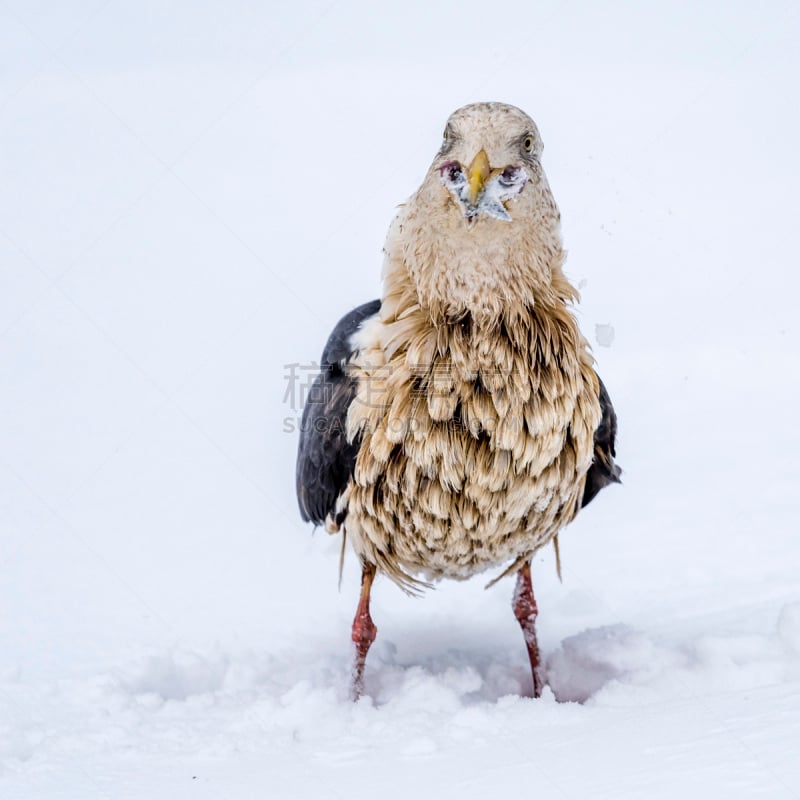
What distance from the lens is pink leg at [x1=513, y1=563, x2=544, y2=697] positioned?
5.19 metres

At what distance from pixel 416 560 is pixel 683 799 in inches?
87.3

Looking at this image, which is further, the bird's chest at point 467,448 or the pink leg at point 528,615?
the pink leg at point 528,615

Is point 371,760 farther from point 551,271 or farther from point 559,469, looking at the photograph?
point 551,271

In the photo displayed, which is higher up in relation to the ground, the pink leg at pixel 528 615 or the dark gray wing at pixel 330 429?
the dark gray wing at pixel 330 429

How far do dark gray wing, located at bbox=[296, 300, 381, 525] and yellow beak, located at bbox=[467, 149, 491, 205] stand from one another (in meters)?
1.10

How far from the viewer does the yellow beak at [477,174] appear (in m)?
4.00

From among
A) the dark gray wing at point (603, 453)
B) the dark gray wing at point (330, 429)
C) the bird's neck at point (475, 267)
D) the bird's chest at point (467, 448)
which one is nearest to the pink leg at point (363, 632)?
the dark gray wing at point (330, 429)

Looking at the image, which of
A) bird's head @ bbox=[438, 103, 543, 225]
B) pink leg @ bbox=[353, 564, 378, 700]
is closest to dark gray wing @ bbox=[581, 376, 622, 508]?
pink leg @ bbox=[353, 564, 378, 700]

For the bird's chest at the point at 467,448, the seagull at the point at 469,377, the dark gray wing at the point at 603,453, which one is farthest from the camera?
the dark gray wing at the point at 603,453

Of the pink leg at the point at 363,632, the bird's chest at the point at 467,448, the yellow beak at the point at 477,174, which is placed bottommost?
the pink leg at the point at 363,632

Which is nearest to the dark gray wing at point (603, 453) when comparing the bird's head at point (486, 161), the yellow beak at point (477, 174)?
the bird's head at point (486, 161)

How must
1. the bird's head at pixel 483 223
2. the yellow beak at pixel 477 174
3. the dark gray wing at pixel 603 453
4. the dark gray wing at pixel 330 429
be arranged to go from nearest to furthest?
1. the yellow beak at pixel 477 174
2. the bird's head at pixel 483 223
3. the dark gray wing at pixel 330 429
4. the dark gray wing at pixel 603 453

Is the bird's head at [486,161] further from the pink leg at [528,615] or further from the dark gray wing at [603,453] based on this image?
the pink leg at [528,615]

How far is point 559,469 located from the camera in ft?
15.3
